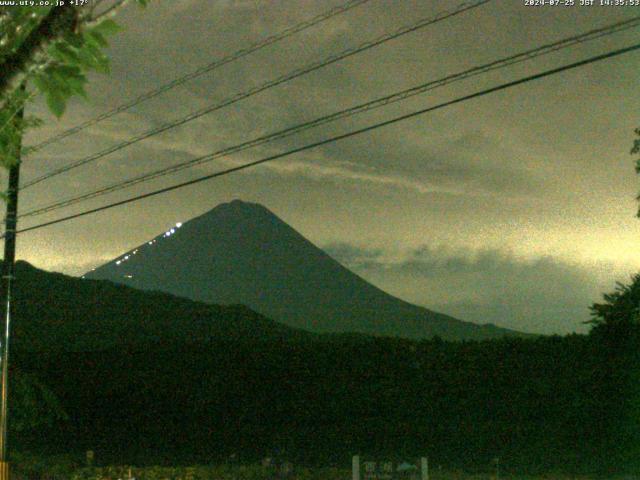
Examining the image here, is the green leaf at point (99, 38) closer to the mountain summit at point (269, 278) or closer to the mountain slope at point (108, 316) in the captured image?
the mountain slope at point (108, 316)

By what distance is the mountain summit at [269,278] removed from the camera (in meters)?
93.8

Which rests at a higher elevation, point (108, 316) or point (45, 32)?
point (108, 316)

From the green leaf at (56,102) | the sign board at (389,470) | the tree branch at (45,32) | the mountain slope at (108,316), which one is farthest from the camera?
the mountain slope at (108,316)

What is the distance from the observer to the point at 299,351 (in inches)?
793

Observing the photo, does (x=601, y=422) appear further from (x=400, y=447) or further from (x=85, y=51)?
(x=85, y=51)

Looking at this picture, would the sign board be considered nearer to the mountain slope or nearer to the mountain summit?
the mountain slope

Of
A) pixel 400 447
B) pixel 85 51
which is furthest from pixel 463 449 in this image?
pixel 85 51

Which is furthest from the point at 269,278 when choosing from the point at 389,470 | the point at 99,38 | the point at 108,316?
the point at 99,38

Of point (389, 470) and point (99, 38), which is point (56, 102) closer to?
point (99, 38)

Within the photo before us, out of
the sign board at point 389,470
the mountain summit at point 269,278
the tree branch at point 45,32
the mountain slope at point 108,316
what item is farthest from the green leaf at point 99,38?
the mountain summit at point 269,278

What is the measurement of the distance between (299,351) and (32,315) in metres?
23.2

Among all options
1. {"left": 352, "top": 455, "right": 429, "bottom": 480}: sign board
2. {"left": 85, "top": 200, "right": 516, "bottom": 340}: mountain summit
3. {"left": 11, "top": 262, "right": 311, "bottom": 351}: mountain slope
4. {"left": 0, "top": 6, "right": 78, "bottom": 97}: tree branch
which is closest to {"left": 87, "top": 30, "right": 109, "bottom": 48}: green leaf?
{"left": 0, "top": 6, "right": 78, "bottom": 97}: tree branch

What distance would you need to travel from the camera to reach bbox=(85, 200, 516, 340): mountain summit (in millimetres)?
93750

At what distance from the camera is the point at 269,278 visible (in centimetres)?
11788
